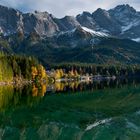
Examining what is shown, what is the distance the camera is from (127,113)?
79375 millimetres

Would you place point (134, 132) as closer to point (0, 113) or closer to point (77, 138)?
point (77, 138)

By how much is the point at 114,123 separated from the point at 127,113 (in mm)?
14054

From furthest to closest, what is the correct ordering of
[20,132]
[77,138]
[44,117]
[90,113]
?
[90,113], [44,117], [20,132], [77,138]

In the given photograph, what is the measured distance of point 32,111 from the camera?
284 ft

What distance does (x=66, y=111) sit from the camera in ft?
281

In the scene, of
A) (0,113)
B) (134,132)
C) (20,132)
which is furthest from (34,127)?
(0,113)

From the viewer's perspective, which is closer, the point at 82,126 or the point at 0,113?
the point at 82,126

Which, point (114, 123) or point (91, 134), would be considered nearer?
point (91, 134)

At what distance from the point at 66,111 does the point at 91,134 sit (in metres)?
29.5

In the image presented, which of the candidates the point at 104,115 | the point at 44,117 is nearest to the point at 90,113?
the point at 104,115

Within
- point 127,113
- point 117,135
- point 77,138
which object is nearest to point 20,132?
point 77,138

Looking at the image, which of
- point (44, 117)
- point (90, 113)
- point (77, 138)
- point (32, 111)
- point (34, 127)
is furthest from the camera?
point (32, 111)

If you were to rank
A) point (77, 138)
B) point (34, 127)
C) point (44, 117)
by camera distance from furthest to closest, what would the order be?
1. point (44, 117)
2. point (34, 127)
3. point (77, 138)

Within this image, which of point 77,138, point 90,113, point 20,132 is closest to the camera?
point 77,138
